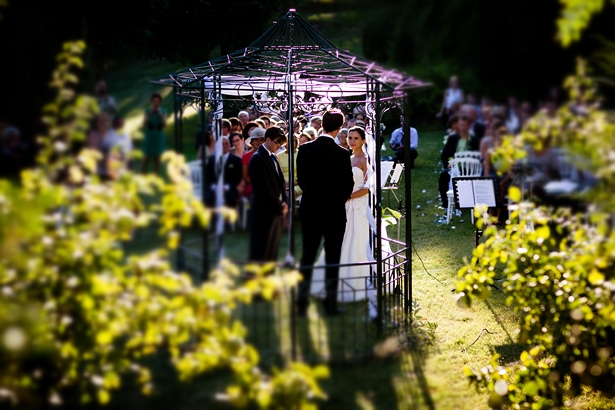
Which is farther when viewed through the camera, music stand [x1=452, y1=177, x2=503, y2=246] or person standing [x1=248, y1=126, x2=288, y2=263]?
music stand [x1=452, y1=177, x2=503, y2=246]

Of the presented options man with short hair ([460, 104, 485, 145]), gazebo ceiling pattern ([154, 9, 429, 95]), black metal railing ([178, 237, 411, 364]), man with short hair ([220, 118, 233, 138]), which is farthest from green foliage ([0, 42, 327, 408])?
gazebo ceiling pattern ([154, 9, 429, 95])

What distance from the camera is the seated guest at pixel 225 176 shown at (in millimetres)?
3975

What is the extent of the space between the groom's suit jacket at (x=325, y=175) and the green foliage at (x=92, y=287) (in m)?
4.20

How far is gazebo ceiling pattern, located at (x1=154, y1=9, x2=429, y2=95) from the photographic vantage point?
7.55 metres

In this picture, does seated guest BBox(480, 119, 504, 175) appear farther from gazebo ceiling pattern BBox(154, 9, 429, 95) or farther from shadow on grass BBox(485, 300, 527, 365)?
shadow on grass BBox(485, 300, 527, 365)

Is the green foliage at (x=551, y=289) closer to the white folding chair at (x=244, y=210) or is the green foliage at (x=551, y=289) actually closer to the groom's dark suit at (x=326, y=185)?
the white folding chair at (x=244, y=210)

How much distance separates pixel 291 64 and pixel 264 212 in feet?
13.0

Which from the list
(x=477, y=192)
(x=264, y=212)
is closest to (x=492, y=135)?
(x=264, y=212)

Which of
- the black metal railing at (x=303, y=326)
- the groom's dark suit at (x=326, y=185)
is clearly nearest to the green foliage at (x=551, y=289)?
the black metal railing at (x=303, y=326)

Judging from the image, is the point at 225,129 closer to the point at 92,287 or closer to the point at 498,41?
the point at 498,41

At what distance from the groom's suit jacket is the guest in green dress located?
3897 mm

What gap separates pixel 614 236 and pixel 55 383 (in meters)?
2.64

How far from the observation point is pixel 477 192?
8820 mm

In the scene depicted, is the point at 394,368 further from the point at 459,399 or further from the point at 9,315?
the point at 9,315
